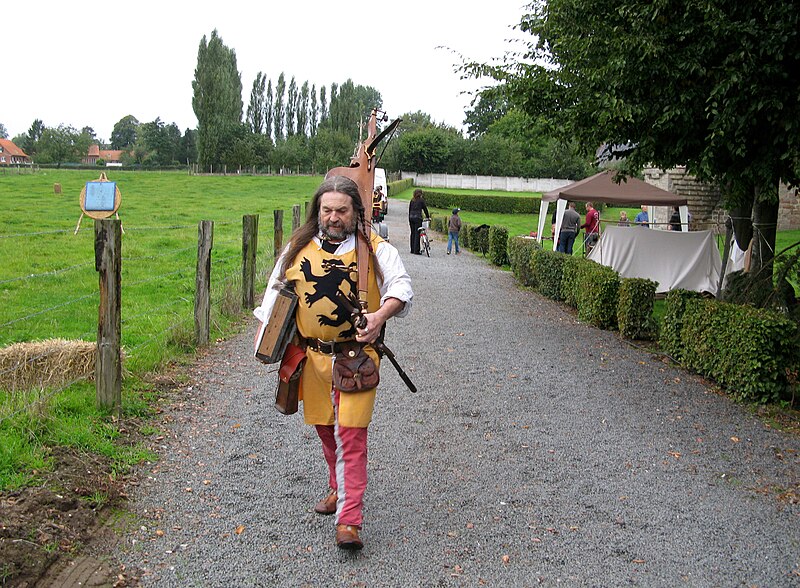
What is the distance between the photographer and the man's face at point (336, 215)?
3883mm

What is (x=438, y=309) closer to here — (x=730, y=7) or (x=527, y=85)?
(x=527, y=85)

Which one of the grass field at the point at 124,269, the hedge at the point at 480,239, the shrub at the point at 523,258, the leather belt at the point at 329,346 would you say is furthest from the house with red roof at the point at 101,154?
the leather belt at the point at 329,346

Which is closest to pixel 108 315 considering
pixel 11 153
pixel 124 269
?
pixel 124 269

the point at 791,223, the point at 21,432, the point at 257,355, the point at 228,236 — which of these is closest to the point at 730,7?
the point at 257,355

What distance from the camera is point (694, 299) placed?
8.28 m

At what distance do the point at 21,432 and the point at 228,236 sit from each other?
1674 cm

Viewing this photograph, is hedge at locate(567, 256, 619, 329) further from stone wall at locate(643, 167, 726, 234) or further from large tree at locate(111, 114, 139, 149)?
large tree at locate(111, 114, 139, 149)

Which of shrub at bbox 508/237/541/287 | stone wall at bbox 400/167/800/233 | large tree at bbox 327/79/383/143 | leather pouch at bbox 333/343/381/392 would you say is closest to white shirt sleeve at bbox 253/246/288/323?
leather pouch at bbox 333/343/381/392

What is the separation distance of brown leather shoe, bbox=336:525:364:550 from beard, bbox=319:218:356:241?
146 cm

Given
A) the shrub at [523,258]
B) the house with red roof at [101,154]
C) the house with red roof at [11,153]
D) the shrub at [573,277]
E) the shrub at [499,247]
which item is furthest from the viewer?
the house with red roof at [101,154]

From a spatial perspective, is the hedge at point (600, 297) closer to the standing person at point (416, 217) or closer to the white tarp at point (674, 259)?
the white tarp at point (674, 259)

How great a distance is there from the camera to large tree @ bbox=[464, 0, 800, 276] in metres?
7.42

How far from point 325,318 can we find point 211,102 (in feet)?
241

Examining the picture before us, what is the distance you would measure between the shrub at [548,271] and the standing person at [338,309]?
984 cm
